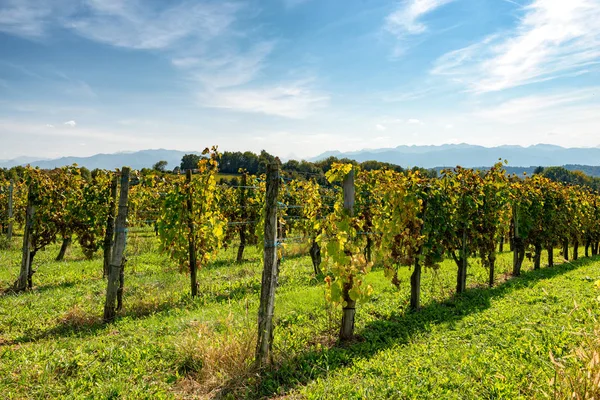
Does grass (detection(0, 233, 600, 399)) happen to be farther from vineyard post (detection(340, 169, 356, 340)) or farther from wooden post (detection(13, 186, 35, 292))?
wooden post (detection(13, 186, 35, 292))

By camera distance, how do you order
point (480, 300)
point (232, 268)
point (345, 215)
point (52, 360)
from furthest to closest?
point (232, 268)
point (480, 300)
point (345, 215)
point (52, 360)

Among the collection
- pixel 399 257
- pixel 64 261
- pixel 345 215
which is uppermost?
pixel 345 215

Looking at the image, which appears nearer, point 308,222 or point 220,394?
point 220,394

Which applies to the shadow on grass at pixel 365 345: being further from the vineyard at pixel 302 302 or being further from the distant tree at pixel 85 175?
the distant tree at pixel 85 175

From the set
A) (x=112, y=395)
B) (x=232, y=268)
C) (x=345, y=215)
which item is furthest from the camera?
(x=232, y=268)

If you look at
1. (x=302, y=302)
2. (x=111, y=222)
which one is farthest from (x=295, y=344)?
(x=111, y=222)

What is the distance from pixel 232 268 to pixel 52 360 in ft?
21.0

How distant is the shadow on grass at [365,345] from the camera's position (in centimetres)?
415

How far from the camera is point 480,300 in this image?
7.45 m

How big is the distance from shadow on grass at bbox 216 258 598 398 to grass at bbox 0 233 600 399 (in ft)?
0.06

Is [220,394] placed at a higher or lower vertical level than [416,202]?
lower

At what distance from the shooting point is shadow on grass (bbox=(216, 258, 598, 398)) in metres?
4.15

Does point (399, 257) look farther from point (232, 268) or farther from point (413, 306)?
point (232, 268)

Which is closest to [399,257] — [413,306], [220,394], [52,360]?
[413,306]
